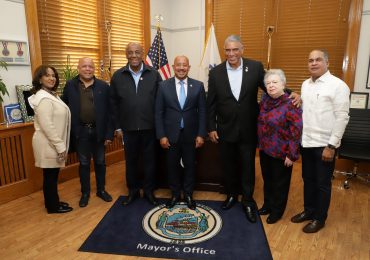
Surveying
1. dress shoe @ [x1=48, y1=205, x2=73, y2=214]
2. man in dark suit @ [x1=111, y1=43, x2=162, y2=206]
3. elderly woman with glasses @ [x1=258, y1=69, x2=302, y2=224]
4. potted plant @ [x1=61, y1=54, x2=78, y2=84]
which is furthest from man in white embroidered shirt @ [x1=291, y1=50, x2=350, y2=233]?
potted plant @ [x1=61, y1=54, x2=78, y2=84]

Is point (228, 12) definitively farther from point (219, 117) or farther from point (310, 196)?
point (310, 196)

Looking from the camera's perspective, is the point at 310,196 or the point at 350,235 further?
the point at 310,196

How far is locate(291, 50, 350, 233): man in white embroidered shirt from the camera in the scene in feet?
7.09

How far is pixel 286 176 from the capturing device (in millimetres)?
2455

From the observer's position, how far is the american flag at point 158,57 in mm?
4227

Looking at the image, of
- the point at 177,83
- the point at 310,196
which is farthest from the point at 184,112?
the point at 310,196

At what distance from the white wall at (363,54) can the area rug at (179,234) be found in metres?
2.39

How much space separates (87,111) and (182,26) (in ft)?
10.1

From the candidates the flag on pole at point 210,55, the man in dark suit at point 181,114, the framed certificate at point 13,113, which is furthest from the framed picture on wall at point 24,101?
the flag on pole at point 210,55

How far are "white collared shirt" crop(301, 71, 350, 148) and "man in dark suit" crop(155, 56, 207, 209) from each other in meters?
0.89

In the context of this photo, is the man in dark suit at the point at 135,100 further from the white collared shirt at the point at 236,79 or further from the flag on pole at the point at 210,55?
the flag on pole at the point at 210,55

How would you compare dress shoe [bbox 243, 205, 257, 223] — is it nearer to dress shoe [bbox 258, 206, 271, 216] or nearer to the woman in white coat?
dress shoe [bbox 258, 206, 271, 216]

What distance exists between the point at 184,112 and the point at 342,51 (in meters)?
2.74

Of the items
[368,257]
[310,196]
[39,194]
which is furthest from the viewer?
[39,194]
